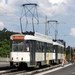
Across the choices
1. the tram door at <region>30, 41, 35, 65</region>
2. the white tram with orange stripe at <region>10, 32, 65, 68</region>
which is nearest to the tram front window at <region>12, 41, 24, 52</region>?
the white tram with orange stripe at <region>10, 32, 65, 68</region>

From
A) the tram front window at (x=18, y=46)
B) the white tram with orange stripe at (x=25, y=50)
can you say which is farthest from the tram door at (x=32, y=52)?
the tram front window at (x=18, y=46)

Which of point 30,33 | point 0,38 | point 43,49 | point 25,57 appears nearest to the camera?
point 25,57

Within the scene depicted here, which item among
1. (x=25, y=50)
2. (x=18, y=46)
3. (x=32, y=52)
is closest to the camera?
(x=25, y=50)

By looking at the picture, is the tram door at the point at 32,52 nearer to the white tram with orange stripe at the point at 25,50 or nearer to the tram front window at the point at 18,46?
the white tram with orange stripe at the point at 25,50

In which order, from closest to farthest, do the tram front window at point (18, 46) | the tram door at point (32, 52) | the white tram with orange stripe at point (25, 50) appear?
the white tram with orange stripe at point (25, 50) → the tram front window at point (18, 46) → the tram door at point (32, 52)

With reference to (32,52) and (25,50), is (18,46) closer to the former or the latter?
(25,50)

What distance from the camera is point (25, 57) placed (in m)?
27.7

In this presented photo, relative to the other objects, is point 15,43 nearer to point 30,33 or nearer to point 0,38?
point 30,33

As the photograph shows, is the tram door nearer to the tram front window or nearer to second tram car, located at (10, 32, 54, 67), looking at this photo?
second tram car, located at (10, 32, 54, 67)

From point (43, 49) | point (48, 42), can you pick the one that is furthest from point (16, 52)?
point (48, 42)

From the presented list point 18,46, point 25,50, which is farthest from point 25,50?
point 18,46

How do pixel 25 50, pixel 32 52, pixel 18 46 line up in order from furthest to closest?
pixel 32 52
pixel 18 46
pixel 25 50

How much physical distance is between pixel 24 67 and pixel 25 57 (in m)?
2.66

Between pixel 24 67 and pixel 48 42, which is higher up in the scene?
pixel 48 42
